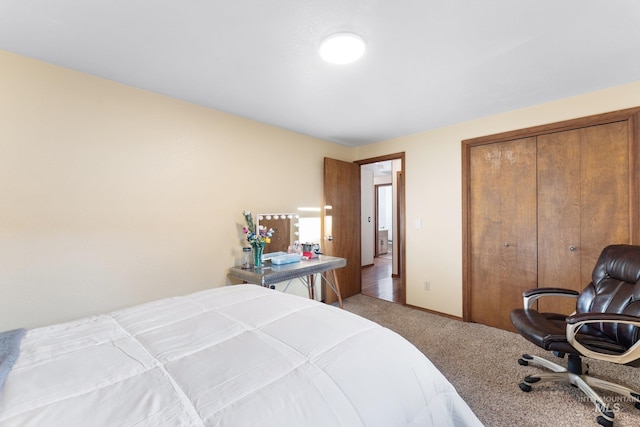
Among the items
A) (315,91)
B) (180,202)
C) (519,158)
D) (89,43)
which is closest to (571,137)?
(519,158)

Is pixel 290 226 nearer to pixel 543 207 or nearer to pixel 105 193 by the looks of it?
pixel 105 193

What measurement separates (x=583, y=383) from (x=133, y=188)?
11.4 feet

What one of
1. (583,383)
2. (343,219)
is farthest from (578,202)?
(343,219)

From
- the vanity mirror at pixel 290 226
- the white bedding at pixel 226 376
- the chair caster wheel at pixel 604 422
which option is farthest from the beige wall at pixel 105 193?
the chair caster wheel at pixel 604 422

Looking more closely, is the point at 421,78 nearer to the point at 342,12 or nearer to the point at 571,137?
the point at 342,12

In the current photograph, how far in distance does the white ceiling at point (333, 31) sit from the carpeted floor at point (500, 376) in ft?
7.43

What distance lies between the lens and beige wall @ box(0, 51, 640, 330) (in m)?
1.77

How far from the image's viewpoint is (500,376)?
203 cm

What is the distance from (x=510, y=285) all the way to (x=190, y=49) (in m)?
3.54

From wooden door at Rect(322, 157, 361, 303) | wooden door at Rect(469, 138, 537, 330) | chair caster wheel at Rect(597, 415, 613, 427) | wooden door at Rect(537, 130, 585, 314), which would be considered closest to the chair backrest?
chair caster wheel at Rect(597, 415, 613, 427)

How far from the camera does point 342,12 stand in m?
1.41

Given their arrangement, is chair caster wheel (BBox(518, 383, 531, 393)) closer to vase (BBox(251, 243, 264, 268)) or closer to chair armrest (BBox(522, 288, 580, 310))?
chair armrest (BBox(522, 288, 580, 310))

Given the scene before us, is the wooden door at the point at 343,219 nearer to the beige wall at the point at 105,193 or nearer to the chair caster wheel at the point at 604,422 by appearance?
the beige wall at the point at 105,193

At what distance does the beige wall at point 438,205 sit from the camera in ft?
10.2
